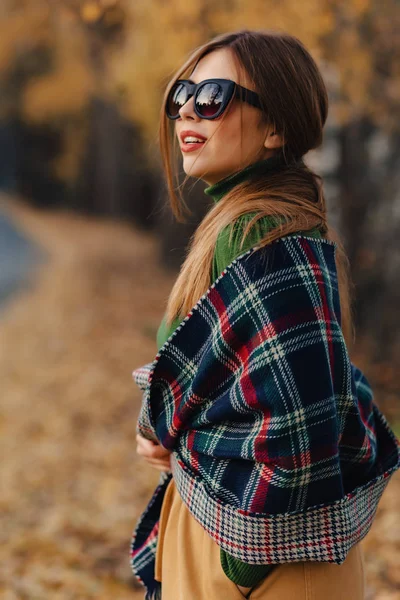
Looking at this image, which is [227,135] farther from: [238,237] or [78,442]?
[78,442]

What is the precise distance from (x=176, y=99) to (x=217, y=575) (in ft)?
3.67

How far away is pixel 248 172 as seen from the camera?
5.04ft

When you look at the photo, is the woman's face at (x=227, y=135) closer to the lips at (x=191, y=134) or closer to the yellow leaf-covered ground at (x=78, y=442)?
the lips at (x=191, y=134)

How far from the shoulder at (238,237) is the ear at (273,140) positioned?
22cm

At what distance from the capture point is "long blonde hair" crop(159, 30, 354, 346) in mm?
1438

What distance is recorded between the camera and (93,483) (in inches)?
204

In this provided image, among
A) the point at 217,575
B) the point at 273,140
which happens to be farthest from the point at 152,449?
the point at 273,140

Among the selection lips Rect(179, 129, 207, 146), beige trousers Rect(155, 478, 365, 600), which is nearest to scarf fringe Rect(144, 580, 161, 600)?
beige trousers Rect(155, 478, 365, 600)

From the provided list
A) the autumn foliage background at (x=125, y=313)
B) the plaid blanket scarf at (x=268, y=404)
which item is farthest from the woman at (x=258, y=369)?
the autumn foliage background at (x=125, y=313)

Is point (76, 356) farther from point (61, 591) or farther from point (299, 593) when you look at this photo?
point (299, 593)

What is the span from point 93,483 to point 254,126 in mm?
4228

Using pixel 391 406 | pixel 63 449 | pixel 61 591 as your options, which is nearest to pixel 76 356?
pixel 63 449

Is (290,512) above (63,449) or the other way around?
above

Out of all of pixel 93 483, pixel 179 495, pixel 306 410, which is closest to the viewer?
pixel 306 410
